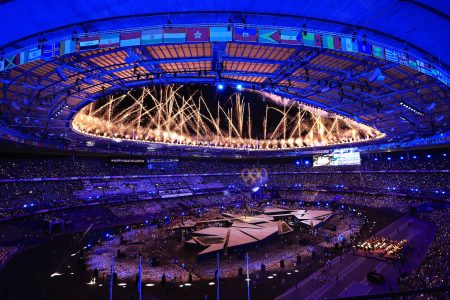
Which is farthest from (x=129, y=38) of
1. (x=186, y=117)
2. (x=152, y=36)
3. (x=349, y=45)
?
(x=186, y=117)

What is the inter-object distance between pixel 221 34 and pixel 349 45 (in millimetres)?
4977

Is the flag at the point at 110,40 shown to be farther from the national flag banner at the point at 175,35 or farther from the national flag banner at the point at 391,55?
the national flag banner at the point at 391,55

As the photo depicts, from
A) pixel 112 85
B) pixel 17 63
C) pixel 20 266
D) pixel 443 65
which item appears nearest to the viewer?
pixel 17 63

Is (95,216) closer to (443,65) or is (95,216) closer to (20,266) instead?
(20,266)

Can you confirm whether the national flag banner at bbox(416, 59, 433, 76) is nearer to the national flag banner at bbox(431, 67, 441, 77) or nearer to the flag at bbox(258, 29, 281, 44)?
the national flag banner at bbox(431, 67, 441, 77)

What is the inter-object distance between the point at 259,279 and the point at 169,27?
1715 centimetres

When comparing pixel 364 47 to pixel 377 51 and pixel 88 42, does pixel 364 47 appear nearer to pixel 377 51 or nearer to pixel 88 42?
pixel 377 51

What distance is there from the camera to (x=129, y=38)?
10.6m

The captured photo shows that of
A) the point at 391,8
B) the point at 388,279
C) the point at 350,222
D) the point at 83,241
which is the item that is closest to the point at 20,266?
the point at 83,241

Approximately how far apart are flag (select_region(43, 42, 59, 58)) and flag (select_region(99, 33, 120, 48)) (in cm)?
209

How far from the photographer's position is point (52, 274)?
68.9ft

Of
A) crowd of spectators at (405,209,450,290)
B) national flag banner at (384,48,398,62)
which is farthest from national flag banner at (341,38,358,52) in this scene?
crowd of spectators at (405,209,450,290)

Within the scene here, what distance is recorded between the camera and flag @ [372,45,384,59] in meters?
11.4

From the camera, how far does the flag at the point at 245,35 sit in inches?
407
